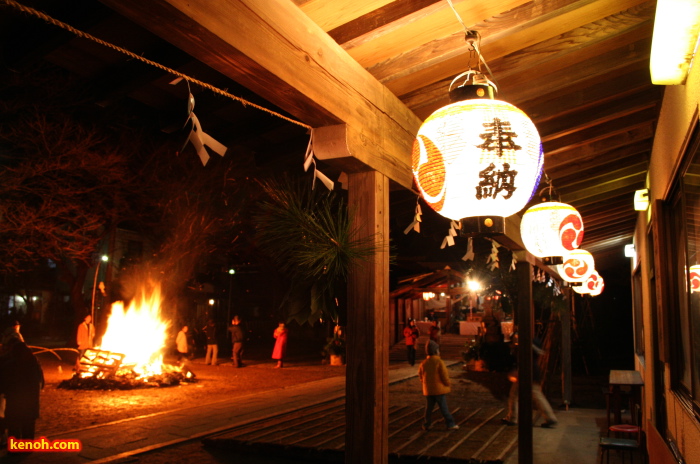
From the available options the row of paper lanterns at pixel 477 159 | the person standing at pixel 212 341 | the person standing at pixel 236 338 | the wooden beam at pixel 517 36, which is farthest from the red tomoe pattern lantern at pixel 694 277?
the person standing at pixel 212 341

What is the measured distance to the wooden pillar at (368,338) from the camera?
11.3 feet

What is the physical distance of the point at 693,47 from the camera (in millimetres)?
2932

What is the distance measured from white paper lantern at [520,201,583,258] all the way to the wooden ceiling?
82 cm

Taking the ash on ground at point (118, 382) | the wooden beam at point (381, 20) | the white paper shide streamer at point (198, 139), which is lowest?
the ash on ground at point (118, 382)

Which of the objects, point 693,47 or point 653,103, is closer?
point 693,47

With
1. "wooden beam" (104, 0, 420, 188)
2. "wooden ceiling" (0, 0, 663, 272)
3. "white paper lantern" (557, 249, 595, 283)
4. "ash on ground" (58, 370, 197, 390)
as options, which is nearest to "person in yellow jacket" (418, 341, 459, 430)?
"white paper lantern" (557, 249, 595, 283)

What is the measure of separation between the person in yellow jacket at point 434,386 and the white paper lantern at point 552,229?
14.9 ft

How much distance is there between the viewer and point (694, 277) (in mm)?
3863

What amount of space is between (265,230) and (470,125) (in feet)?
4.81

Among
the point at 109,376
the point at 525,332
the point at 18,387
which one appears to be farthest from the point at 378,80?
the point at 109,376

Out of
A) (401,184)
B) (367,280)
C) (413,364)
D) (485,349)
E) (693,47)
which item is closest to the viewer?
(693,47)

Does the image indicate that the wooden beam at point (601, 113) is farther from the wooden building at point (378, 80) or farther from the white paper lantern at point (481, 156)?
the white paper lantern at point (481, 156)

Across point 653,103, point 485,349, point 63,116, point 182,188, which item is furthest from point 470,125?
point 485,349

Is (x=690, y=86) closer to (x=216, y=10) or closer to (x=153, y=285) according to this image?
(x=216, y=10)
